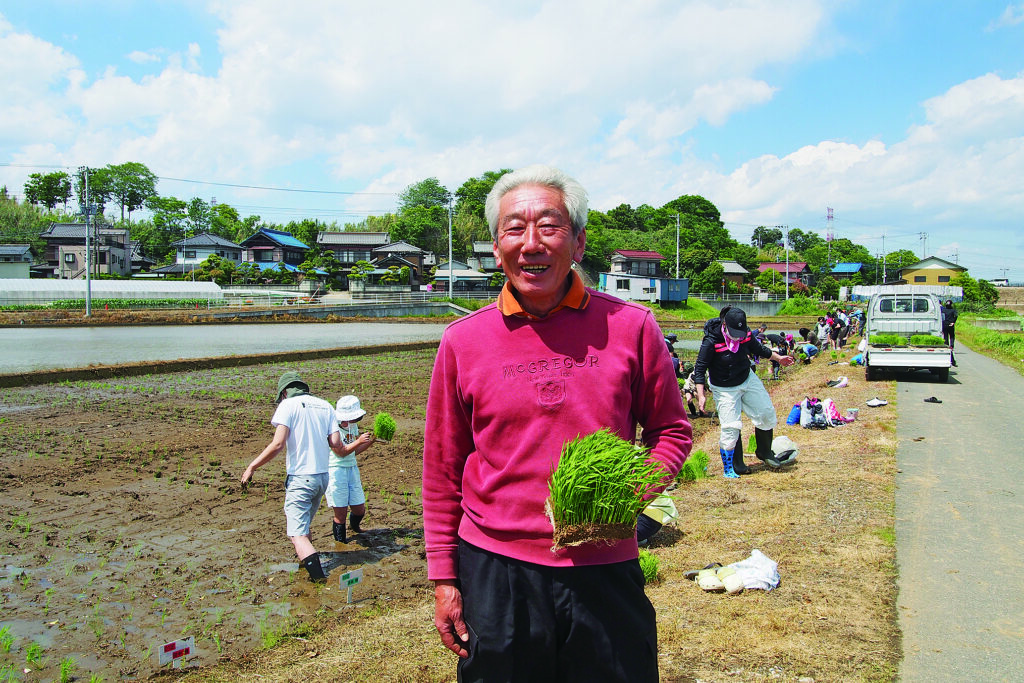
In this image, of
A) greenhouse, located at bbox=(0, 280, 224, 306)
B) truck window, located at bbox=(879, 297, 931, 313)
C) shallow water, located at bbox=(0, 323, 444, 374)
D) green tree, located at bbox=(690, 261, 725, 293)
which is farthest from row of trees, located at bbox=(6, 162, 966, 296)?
truck window, located at bbox=(879, 297, 931, 313)

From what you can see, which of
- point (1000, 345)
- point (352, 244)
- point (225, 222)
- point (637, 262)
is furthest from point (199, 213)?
point (1000, 345)

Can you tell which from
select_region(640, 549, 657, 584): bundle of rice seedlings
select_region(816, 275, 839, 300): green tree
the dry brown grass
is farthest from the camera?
select_region(816, 275, 839, 300): green tree

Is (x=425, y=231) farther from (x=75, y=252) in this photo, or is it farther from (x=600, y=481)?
(x=600, y=481)

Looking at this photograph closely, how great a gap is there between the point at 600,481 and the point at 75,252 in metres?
A: 74.0

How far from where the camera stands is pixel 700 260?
241ft

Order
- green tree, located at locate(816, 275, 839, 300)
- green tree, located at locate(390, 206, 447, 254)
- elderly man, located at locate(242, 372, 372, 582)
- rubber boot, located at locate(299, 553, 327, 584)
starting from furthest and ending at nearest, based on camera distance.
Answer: green tree, located at locate(390, 206, 447, 254), green tree, located at locate(816, 275, 839, 300), elderly man, located at locate(242, 372, 372, 582), rubber boot, located at locate(299, 553, 327, 584)

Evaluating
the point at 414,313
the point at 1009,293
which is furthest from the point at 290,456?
the point at 1009,293

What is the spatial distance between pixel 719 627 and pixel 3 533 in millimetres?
6143

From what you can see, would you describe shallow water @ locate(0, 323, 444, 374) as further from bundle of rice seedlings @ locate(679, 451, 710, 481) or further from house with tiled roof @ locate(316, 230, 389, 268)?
house with tiled roof @ locate(316, 230, 389, 268)

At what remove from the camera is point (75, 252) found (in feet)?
207

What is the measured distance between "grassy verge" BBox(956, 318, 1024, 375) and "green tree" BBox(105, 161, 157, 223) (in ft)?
316

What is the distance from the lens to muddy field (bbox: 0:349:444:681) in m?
4.42

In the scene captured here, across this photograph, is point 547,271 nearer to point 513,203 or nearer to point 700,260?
point 513,203

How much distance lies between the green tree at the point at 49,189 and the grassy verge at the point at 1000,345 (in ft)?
323
